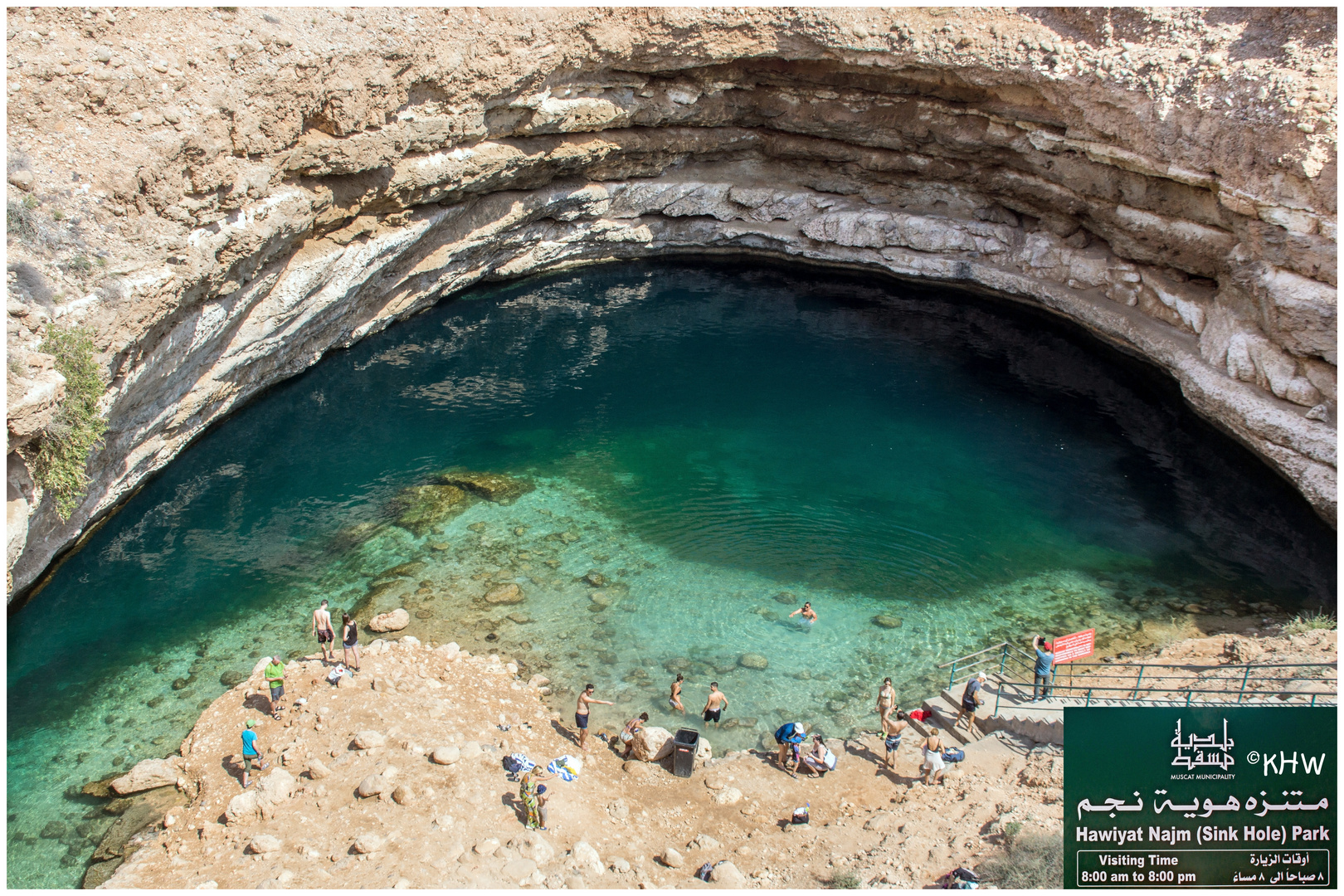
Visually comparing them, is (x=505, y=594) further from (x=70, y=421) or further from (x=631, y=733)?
(x=70, y=421)

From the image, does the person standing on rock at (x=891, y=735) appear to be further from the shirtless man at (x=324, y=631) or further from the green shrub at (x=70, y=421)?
the green shrub at (x=70, y=421)

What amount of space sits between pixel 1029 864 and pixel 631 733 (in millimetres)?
7544

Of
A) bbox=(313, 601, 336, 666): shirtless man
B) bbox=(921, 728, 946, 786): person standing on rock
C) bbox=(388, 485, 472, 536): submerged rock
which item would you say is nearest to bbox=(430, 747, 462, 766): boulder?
bbox=(313, 601, 336, 666): shirtless man

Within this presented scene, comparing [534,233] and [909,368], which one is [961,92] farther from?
[534,233]

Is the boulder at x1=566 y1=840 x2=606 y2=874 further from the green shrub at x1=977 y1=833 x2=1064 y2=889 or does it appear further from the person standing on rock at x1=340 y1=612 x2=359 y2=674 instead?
the person standing on rock at x1=340 y1=612 x2=359 y2=674

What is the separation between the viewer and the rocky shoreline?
45.3 ft

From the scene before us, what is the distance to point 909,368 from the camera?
33.7 meters

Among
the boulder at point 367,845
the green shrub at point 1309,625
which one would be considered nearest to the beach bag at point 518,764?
the boulder at point 367,845

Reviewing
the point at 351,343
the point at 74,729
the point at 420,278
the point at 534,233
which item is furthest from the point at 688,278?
the point at 74,729

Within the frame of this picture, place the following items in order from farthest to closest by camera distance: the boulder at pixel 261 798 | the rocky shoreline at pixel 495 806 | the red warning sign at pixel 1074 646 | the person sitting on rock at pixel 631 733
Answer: the person sitting on rock at pixel 631 733, the red warning sign at pixel 1074 646, the boulder at pixel 261 798, the rocky shoreline at pixel 495 806

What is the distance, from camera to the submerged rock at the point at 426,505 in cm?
2452

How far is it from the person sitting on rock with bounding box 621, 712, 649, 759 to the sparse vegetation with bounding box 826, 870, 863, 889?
4.83 metres

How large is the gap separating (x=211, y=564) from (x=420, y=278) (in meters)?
16.4

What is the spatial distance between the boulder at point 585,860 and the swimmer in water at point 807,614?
27.4 feet
